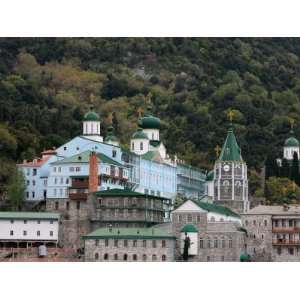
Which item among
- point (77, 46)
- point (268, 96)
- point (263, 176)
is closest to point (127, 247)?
point (263, 176)

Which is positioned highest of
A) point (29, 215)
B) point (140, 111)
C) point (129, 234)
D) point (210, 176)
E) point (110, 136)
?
point (140, 111)

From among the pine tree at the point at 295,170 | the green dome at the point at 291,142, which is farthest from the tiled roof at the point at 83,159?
the green dome at the point at 291,142

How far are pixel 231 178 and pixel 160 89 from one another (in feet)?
79.2

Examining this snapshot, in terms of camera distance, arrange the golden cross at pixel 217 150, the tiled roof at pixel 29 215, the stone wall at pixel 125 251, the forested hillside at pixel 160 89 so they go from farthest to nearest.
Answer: the forested hillside at pixel 160 89, the golden cross at pixel 217 150, the tiled roof at pixel 29 215, the stone wall at pixel 125 251

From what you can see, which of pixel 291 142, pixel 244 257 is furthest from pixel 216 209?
pixel 291 142

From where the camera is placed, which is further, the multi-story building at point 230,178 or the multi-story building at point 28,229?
the multi-story building at point 230,178

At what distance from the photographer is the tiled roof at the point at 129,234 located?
234 feet

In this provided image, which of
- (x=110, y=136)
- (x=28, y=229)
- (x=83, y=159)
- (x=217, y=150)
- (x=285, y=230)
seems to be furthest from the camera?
(x=217, y=150)

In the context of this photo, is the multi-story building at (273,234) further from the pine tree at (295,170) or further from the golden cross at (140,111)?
the golden cross at (140,111)

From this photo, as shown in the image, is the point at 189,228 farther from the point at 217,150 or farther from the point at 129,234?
the point at 217,150

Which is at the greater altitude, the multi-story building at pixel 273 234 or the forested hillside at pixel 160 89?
the forested hillside at pixel 160 89

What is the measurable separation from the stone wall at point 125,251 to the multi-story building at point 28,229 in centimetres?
329

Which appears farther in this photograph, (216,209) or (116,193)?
(216,209)

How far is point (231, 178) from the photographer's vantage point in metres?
82.8
